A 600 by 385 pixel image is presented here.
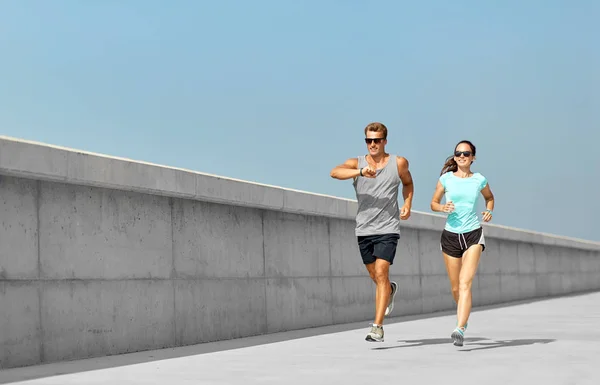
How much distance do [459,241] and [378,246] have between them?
76 centimetres

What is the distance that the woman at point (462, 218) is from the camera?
9188 millimetres

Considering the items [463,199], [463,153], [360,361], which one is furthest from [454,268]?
[360,361]

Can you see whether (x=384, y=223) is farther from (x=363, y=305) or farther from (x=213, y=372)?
(x=363, y=305)

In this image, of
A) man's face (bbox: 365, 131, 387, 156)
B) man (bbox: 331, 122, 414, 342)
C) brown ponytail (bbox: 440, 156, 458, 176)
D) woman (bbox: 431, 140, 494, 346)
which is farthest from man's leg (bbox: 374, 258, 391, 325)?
brown ponytail (bbox: 440, 156, 458, 176)

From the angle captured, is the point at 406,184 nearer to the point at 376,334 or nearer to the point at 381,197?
the point at 381,197

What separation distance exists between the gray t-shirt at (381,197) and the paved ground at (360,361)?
3.62 ft

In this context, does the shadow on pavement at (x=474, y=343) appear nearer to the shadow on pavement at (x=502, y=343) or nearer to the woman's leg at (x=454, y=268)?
the shadow on pavement at (x=502, y=343)

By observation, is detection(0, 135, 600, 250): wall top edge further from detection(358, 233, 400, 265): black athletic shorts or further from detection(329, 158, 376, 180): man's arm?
detection(358, 233, 400, 265): black athletic shorts

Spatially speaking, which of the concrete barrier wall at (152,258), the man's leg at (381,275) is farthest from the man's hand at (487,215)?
the concrete barrier wall at (152,258)

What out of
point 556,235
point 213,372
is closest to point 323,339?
point 213,372

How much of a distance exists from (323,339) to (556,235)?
47.3ft

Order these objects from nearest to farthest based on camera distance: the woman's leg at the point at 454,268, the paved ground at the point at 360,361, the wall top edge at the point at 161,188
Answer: the paved ground at the point at 360,361 < the wall top edge at the point at 161,188 < the woman's leg at the point at 454,268

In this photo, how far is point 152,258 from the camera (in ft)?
30.9

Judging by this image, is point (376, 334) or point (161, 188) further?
point (161, 188)
